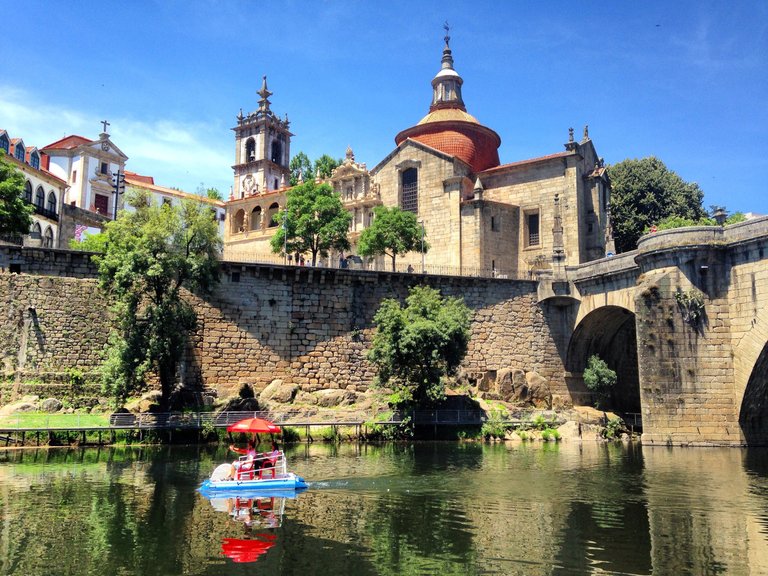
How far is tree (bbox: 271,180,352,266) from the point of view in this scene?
56.2m

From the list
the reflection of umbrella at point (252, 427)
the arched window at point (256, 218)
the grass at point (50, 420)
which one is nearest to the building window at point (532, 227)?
the arched window at point (256, 218)

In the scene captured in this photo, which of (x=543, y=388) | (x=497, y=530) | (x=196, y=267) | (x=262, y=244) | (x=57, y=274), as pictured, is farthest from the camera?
(x=262, y=244)

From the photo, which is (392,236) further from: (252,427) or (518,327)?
(252,427)

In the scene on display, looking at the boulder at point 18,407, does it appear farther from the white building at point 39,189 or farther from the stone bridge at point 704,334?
the stone bridge at point 704,334

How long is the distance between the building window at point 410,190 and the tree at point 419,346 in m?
20.5

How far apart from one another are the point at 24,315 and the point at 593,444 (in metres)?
31.2

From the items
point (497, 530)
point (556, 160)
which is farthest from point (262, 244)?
point (497, 530)

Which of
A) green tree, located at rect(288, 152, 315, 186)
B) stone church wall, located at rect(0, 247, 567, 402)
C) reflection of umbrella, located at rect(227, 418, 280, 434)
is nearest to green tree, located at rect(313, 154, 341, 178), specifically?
green tree, located at rect(288, 152, 315, 186)

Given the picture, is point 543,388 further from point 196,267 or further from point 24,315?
point 24,315

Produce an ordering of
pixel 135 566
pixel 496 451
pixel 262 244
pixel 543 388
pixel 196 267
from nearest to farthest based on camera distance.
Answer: pixel 135 566 → pixel 496 451 → pixel 196 267 → pixel 543 388 → pixel 262 244

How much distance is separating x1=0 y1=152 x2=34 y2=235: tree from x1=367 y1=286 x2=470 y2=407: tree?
79.3ft

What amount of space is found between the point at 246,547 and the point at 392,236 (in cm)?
3919

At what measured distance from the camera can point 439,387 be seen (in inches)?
1538

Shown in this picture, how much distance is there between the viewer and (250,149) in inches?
3580
